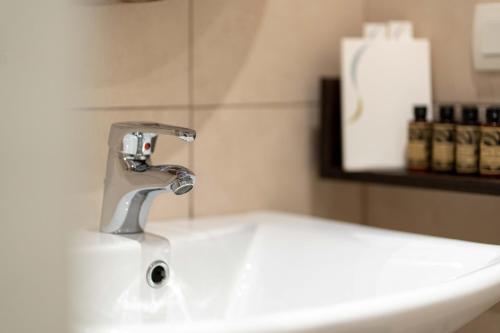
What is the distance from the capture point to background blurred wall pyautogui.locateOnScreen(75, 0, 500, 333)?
1.07m

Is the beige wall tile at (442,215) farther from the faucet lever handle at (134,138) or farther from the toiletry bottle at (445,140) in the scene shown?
the faucet lever handle at (134,138)

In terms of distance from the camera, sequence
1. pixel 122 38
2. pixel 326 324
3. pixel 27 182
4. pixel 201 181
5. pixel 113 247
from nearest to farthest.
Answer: pixel 27 182
pixel 326 324
pixel 113 247
pixel 122 38
pixel 201 181

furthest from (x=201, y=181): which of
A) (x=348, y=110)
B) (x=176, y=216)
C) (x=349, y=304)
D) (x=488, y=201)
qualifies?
(x=349, y=304)

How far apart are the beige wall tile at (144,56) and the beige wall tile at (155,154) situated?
0.02m

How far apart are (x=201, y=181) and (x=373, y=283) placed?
1.16 feet

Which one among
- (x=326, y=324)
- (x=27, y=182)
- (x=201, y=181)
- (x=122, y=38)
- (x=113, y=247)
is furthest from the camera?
(x=201, y=181)

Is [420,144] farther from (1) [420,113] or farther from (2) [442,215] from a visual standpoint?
(2) [442,215]

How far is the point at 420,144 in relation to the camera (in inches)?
46.1

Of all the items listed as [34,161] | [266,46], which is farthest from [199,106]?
[34,161]

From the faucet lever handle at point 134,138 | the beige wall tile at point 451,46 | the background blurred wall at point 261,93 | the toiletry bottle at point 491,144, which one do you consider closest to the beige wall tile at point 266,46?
the background blurred wall at point 261,93

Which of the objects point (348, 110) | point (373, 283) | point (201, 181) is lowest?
point (373, 283)

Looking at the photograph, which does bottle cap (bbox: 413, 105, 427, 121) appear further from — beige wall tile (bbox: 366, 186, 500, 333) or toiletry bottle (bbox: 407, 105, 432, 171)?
beige wall tile (bbox: 366, 186, 500, 333)

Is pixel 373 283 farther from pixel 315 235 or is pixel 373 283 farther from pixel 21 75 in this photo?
pixel 21 75

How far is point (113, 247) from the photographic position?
91cm
